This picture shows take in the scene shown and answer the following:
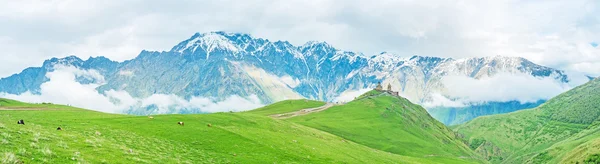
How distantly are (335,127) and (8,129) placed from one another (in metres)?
156

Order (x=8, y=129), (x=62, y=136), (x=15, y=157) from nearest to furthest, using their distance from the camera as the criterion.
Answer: (x=15, y=157), (x=8, y=129), (x=62, y=136)

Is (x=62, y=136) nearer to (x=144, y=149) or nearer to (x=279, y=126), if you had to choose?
(x=144, y=149)

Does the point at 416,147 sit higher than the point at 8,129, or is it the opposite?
the point at 8,129

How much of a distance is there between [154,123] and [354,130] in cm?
13529

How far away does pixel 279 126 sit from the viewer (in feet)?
322

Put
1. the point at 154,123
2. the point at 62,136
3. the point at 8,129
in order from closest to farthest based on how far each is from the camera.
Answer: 1. the point at 8,129
2. the point at 62,136
3. the point at 154,123

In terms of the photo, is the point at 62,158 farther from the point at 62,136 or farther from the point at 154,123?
the point at 154,123

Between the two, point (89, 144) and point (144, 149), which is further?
point (144, 149)

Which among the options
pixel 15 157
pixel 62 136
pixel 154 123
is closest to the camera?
pixel 15 157

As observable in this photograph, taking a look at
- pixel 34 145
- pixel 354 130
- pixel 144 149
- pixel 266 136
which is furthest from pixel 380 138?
pixel 34 145

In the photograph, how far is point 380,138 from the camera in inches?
7269

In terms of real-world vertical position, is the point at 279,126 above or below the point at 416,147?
above

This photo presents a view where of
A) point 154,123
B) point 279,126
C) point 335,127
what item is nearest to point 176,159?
point 154,123

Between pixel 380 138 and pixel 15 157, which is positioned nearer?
pixel 15 157
